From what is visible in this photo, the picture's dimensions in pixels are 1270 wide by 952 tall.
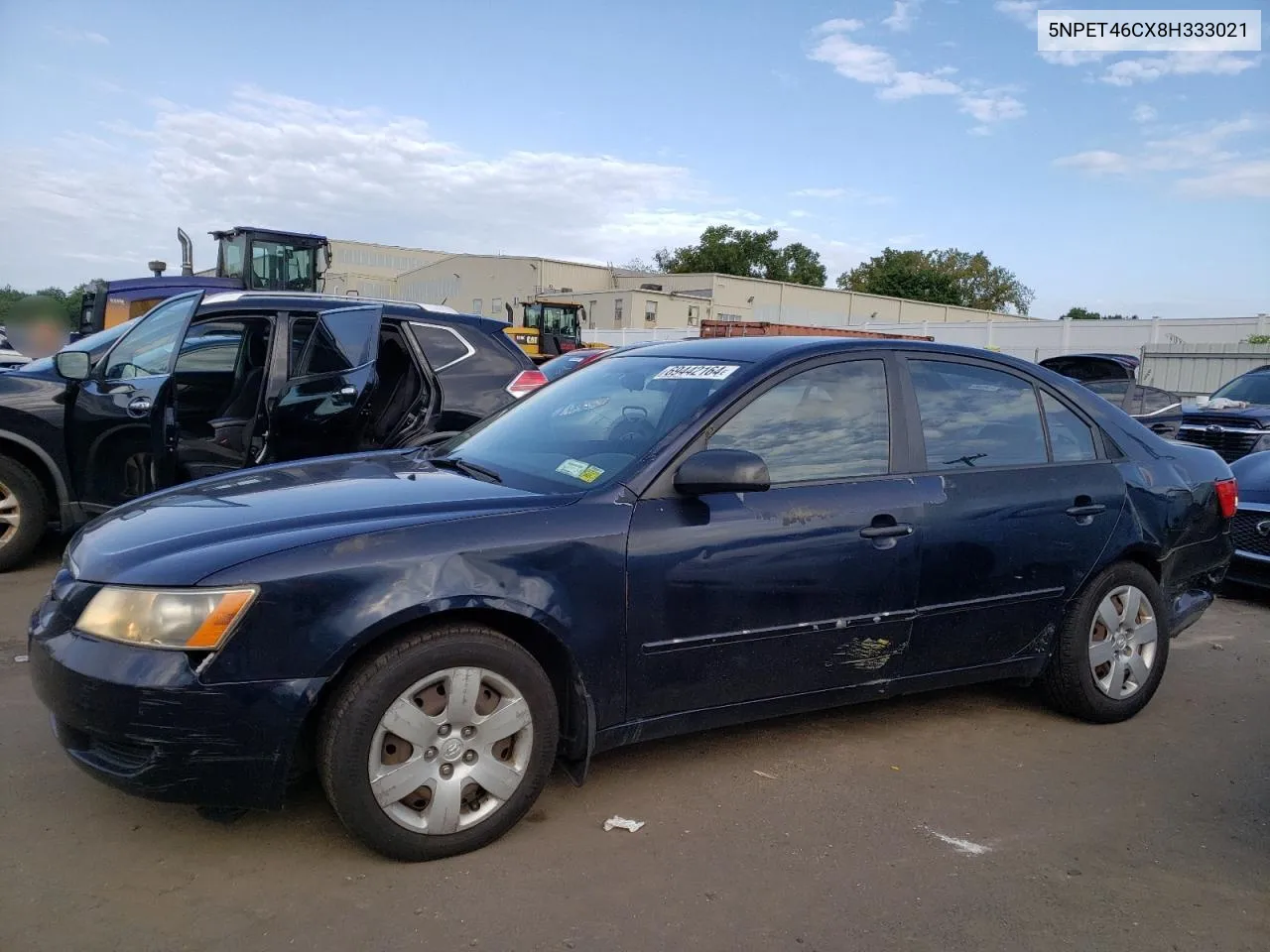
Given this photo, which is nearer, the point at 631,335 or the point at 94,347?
the point at 94,347

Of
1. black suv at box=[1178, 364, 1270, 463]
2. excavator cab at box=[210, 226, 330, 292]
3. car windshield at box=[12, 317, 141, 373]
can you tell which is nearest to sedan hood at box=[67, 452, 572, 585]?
car windshield at box=[12, 317, 141, 373]

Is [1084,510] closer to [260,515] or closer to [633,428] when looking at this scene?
[633,428]

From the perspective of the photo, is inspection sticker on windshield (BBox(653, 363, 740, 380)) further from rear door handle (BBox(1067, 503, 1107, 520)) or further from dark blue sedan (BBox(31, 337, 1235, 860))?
rear door handle (BBox(1067, 503, 1107, 520))

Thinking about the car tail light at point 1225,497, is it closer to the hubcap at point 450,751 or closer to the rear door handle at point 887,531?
the rear door handle at point 887,531

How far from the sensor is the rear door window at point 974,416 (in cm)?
391

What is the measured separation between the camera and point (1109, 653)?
4254mm

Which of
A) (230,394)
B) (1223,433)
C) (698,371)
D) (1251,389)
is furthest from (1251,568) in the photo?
(230,394)

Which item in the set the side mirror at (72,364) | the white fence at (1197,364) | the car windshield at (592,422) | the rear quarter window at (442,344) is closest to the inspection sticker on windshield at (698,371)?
the car windshield at (592,422)

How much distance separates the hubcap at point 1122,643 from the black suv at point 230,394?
3.37 m

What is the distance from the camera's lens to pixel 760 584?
3.32 metres

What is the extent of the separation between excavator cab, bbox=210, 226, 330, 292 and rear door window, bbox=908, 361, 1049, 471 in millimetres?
13991

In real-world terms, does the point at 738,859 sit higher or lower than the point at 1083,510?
lower

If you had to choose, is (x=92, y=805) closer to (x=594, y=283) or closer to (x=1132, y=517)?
(x=1132, y=517)

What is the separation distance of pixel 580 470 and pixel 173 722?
150 cm
